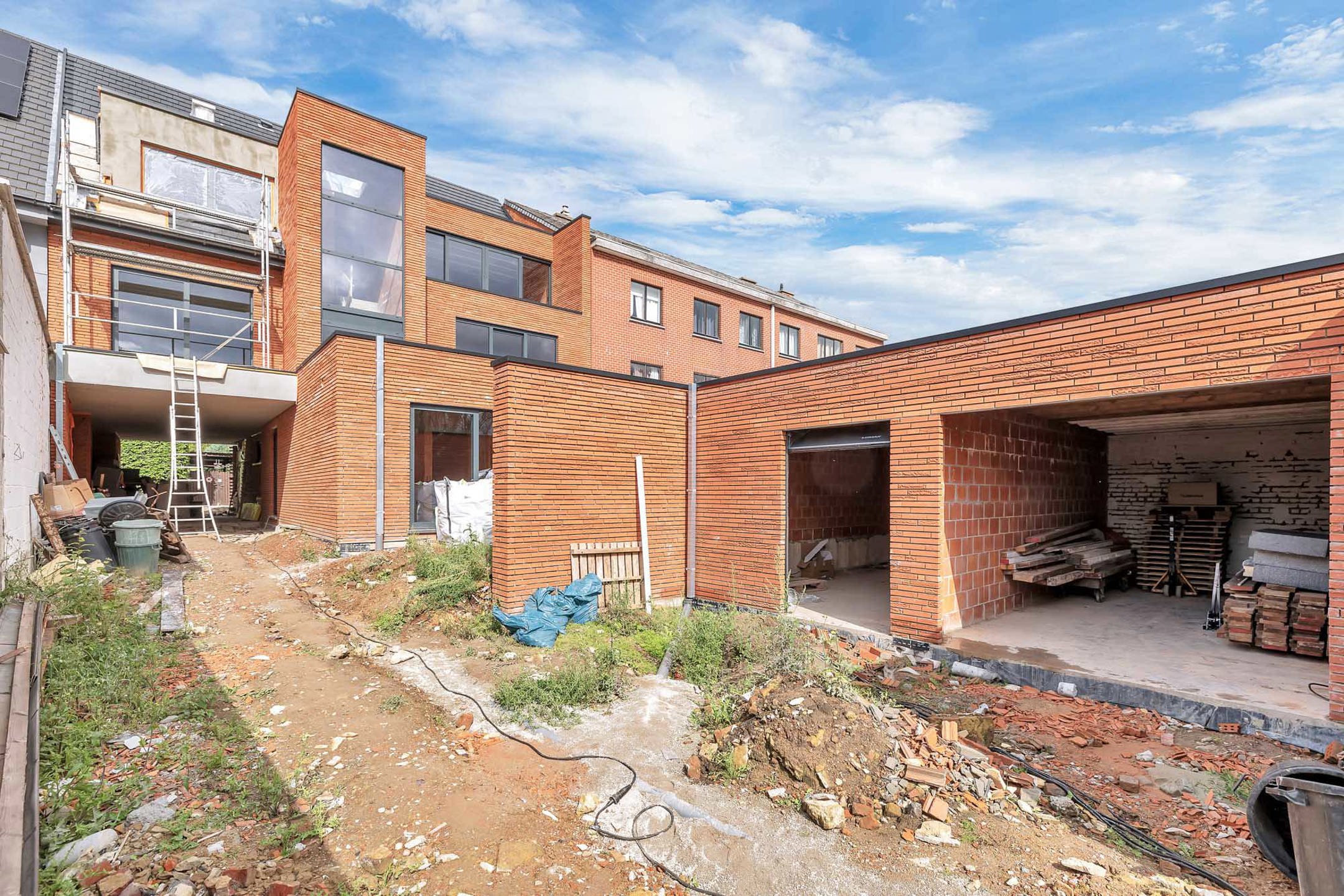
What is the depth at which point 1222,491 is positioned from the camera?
982cm

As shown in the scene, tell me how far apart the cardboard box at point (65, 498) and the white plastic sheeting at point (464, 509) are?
17.6 ft

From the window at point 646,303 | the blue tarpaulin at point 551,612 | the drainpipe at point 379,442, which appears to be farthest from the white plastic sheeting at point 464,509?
the window at point 646,303

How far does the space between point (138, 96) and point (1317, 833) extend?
2503 cm

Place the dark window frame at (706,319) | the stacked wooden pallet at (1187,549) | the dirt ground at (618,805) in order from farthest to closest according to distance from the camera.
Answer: the dark window frame at (706,319)
the stacked wooden pallet at (1187,549)
the dirt ground at (618,805)

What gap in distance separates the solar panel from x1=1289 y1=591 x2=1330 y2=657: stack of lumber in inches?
990

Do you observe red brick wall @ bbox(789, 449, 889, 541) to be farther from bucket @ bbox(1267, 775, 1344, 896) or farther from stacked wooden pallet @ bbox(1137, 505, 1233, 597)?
bucket @ bbox(1267, 775, 1344, 896)

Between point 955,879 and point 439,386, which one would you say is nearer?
point 955,879

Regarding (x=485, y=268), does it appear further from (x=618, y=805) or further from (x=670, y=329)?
(x=618, y=805)

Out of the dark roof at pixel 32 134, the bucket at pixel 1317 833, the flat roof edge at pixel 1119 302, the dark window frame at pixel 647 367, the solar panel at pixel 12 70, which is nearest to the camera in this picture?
the bucket at pixel 1317 833

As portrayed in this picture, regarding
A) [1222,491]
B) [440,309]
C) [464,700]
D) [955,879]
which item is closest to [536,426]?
[464,700]

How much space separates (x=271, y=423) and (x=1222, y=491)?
70.9 ft

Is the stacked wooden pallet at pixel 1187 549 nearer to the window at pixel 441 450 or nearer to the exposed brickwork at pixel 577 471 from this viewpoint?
Result: the exposed brickwork at pixel 577 471

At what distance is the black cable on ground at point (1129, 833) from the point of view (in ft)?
10.6

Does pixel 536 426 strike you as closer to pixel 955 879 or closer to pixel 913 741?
pixel 913 741
